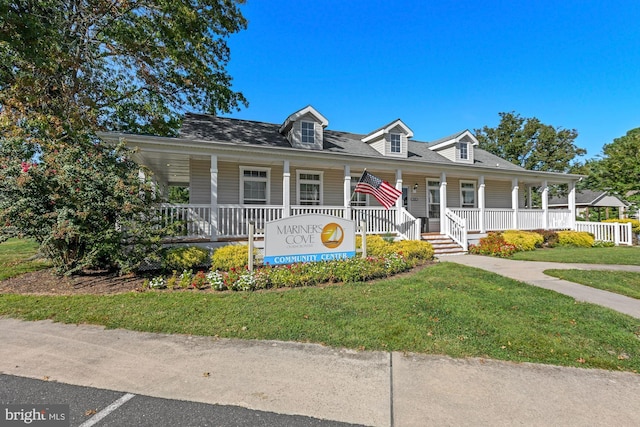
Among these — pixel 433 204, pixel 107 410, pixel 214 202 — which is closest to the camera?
pixel 107 410

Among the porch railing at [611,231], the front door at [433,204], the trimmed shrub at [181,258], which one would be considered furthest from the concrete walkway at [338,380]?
the porch railing at [611,231]

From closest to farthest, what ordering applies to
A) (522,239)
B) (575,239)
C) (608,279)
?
1. (608,279)
2. (522,239)
3. (575,239)

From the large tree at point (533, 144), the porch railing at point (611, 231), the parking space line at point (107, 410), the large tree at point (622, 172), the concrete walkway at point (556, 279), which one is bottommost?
the parking space line at point (107, 410)

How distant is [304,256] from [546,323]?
4.89 metres

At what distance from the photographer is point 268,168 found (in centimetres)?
1220

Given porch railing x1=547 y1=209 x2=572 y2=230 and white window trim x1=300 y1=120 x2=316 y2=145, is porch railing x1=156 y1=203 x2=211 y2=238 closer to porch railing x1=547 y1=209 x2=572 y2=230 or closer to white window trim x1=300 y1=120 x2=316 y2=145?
white window trim x1=300 y1=120 x2=316 y2=145

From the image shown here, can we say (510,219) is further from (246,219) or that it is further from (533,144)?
(533,144)

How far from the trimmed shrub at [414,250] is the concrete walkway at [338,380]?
5960 millimetres

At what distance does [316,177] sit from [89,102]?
9352 millimetres

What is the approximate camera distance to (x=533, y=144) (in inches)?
1522

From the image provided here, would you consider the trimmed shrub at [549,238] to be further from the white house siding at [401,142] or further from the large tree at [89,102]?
the large tree at [89,102]

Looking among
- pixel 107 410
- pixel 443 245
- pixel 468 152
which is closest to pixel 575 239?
pixel 468 152

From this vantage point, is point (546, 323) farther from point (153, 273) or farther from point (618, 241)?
point (618, 241)

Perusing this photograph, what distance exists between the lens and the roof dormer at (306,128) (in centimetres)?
1244
